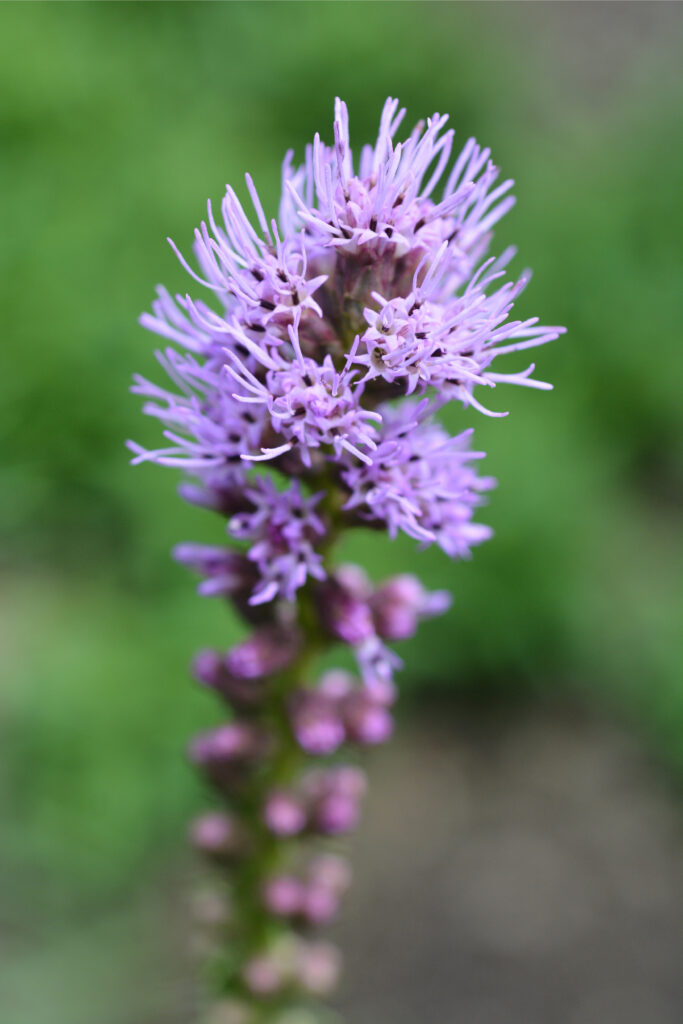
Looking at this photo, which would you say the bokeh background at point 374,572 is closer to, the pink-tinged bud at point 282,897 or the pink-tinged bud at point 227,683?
the pink-tinged bud at point 282,897

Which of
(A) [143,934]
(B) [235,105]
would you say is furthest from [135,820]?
(B) [235,105]

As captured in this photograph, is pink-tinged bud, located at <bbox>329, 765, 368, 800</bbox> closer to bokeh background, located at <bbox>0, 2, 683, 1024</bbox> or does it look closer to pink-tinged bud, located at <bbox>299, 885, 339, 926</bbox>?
pink-tinged bud, located at <bbox>299, 885, 339, 926</bbox>

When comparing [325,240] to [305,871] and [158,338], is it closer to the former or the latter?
[305,871]

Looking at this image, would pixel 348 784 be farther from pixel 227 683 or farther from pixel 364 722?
pixel 227 683

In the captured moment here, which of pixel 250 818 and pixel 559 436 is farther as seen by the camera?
pixel 559 436

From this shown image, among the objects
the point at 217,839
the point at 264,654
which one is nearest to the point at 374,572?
the point at 217,839
